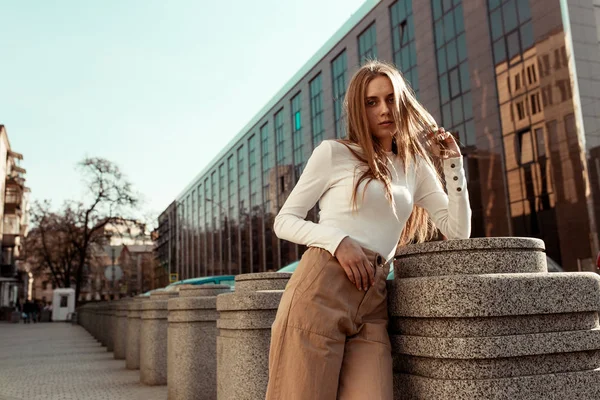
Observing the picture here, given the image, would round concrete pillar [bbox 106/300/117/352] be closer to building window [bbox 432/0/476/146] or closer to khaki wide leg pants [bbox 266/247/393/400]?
khaki wide leg pants [bbox 266/247/393/400]

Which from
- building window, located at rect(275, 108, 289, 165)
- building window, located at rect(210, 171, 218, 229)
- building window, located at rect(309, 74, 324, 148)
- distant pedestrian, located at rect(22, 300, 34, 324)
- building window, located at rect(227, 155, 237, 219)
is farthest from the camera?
building window, located at rect(210, 171, 218, 229)

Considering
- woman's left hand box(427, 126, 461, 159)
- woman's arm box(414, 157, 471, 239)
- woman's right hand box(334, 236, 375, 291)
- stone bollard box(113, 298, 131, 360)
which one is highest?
woman's left hand box(427, 126, 461, 159)

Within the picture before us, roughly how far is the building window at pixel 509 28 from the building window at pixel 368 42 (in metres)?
10.5

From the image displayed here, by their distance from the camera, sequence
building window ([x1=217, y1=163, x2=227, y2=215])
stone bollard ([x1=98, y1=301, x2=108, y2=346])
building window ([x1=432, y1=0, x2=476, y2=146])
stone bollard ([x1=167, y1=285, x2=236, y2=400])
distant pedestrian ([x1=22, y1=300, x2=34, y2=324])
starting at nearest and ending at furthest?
stone bollard ([x1=167, y1=285, x2=236, y2=400]), stone bollard ([x1=98, y1=301, x2=108, y2=346]), building window ([x1=432, y1=0, x2=476, y2=146]), distant pedestrian ([x1=22, y1=300, x2=34, y2=324]), building window ([x1=217, y1=163, x2=227, y2=215])

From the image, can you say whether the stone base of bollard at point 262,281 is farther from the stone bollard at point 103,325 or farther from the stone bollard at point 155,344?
the stone bollard at point 103,325

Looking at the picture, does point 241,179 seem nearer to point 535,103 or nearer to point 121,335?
point 535,103

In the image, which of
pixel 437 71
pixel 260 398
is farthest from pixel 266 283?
pixel 437 71

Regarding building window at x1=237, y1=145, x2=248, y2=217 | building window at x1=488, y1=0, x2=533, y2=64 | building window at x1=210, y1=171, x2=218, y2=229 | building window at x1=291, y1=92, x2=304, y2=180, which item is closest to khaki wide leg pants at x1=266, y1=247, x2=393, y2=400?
building window at x1=488, y1=0, x2=533, y2=64

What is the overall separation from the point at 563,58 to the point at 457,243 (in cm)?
2374

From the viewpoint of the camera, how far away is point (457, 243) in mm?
2535

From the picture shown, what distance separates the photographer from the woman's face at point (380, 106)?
2.55 meters

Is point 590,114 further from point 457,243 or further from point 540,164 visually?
point 457,243

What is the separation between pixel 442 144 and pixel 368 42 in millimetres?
36396

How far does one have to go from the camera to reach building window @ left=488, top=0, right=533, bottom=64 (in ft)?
81.7
